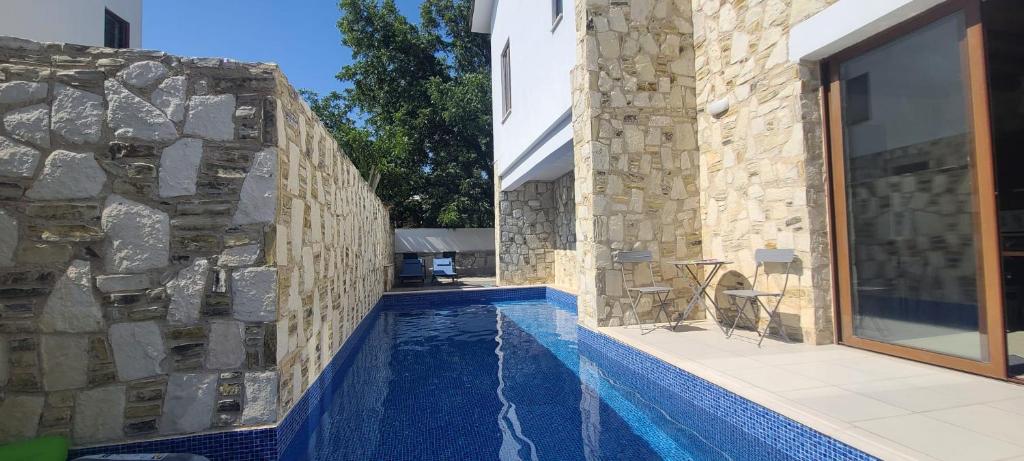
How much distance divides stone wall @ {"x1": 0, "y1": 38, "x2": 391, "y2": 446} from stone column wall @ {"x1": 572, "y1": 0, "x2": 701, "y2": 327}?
4.03 metres

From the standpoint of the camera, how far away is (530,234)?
510 inches

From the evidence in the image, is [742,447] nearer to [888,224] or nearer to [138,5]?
[888,224]

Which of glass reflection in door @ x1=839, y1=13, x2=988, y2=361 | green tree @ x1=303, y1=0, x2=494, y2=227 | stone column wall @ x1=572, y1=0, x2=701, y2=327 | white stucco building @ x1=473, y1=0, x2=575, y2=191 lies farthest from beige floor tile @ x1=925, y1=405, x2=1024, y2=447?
green tree @ x1=303, y1=0, x2=494, y2=227

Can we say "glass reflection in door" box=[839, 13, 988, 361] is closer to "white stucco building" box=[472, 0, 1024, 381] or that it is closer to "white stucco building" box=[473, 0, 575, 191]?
"white stucco building" box=[472, 0, 1024, 381]

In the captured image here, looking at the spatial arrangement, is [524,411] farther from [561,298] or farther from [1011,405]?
[561,298]

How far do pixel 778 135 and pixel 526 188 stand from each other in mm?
8456

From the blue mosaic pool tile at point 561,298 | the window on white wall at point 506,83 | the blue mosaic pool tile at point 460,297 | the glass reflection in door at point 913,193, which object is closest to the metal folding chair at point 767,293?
the glass reflection in door at point 913,193

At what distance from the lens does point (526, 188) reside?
1306 centimetres

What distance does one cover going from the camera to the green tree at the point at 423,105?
57.2 ft

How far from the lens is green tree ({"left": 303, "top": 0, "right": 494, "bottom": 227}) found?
57.2ft

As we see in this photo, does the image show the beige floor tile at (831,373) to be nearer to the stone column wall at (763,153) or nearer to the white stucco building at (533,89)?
the stone column wall at (763,153)

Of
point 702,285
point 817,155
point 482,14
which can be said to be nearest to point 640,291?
point 702,285

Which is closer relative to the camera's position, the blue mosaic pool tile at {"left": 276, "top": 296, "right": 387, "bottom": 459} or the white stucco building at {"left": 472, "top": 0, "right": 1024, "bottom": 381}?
the blue mosaic pool tile at {"left": 276, "top": 296, "right": 387, "bottom": 459}

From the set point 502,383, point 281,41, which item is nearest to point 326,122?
point 281,41
